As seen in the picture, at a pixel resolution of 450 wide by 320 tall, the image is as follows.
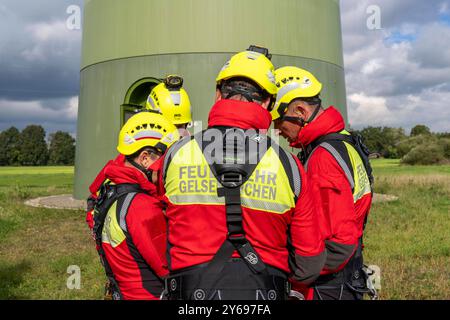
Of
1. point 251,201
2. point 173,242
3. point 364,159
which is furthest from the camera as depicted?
point 364,159

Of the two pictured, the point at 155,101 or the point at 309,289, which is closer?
the point at 309,289

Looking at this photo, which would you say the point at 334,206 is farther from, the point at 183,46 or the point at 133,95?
the point at 133,95

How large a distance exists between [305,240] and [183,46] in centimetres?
1010

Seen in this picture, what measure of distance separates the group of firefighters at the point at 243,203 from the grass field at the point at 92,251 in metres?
3.48

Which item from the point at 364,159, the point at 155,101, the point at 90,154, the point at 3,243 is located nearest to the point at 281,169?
the point at 364,159

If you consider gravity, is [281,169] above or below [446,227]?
above

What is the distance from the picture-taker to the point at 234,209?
2260 mm

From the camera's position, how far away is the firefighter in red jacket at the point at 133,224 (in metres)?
2.85

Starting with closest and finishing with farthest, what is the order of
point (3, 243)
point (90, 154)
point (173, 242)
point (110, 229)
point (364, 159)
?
point (173, 242)
point (110, 229)
point (364, 159)
point (3, 243)
point (90, 154)

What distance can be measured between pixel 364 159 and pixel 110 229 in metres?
1.75

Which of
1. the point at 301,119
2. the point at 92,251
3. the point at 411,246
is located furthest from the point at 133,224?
the point at 411,246

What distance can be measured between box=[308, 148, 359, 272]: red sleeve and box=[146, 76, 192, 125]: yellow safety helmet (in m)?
2.18

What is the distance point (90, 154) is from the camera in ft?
44.2

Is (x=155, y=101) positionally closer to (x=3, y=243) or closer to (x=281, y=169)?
(x=281, y=169)
